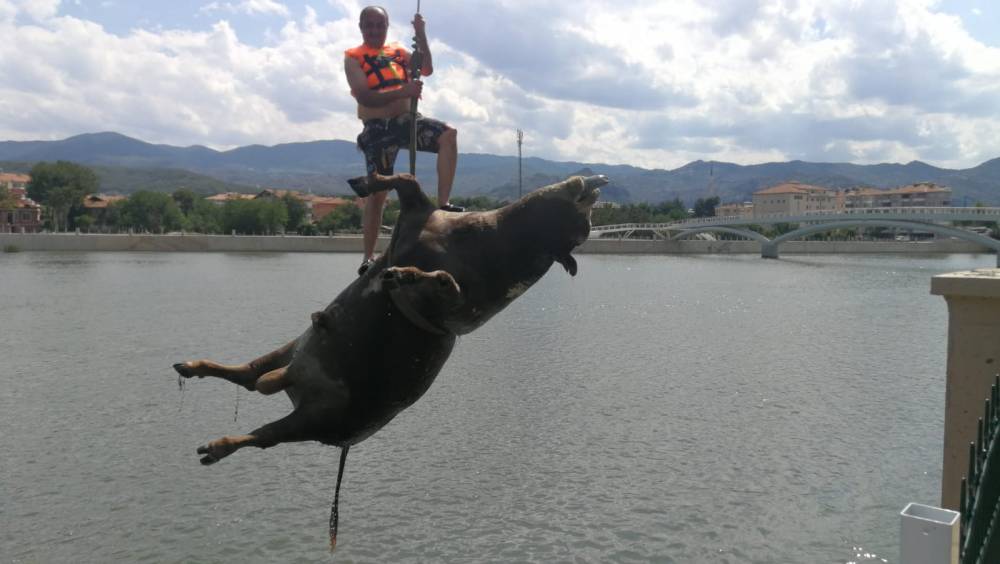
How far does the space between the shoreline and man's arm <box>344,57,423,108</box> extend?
85116 mm

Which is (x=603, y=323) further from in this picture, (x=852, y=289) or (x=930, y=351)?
(x=852, y=289)

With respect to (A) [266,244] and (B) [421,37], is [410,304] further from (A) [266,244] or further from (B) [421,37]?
(A) [266,244]

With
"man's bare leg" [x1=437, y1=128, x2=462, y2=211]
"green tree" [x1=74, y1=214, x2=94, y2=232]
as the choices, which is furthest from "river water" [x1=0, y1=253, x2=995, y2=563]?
"green tree" [x1=74, y1=214, x2=94, y2=232]

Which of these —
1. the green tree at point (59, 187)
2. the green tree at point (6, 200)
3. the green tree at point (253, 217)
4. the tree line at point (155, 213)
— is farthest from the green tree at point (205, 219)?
the green tree at point (6, 200)

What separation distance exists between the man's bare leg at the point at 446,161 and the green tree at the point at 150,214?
151 metres

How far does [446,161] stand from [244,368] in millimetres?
1708

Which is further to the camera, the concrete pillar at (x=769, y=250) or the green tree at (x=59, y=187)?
the green tree at (x=59, y=187)

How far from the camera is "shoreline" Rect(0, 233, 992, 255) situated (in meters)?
101

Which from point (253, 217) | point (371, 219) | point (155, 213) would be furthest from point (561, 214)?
point (155, 213)

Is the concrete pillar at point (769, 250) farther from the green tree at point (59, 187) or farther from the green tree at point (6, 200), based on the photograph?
the green tree at point (59, 187)

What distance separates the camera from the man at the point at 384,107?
4.71 metres

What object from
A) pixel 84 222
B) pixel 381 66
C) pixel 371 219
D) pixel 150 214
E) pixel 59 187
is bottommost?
pixel 371 219

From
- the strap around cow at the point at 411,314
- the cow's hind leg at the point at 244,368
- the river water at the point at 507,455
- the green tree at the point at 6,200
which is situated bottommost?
the river water at the point at 507,455

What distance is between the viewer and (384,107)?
473 centimetres
